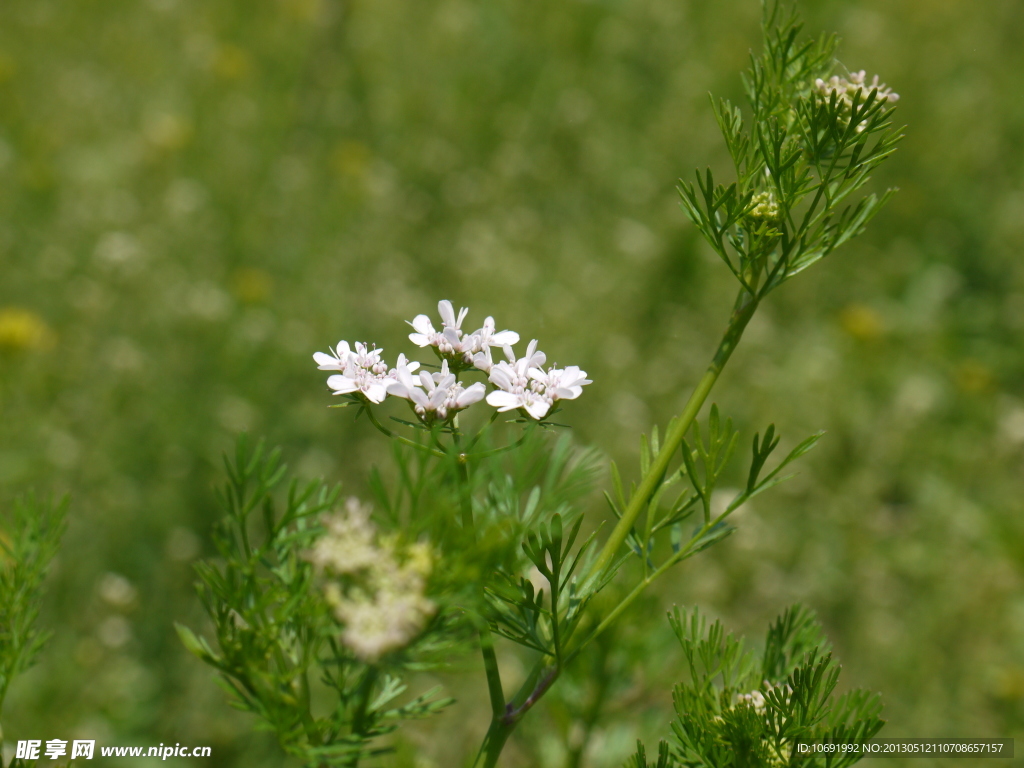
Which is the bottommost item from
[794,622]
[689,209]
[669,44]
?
[794,622]

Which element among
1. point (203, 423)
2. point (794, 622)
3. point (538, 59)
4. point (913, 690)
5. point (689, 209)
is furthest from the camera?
point (538, 59)

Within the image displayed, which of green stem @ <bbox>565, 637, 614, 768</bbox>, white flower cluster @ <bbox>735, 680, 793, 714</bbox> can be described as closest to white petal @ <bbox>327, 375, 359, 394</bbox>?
white flower cluster @ <bbox>735, 680, 793, 714</bbox>

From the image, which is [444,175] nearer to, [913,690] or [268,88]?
[268,88]

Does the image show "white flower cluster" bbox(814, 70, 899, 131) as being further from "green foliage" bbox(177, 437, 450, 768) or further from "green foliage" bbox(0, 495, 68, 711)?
"green foliage" bbox(0, 495, 68, 711)

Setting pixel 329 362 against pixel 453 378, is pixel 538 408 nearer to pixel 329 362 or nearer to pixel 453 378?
pixel 453 378

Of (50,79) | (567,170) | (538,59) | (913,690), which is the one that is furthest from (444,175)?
(913,690)

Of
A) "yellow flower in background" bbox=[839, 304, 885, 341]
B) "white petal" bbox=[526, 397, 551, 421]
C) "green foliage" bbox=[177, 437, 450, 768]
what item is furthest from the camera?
"yellow flower in background" bbox=[839, 304, 885, 341]
